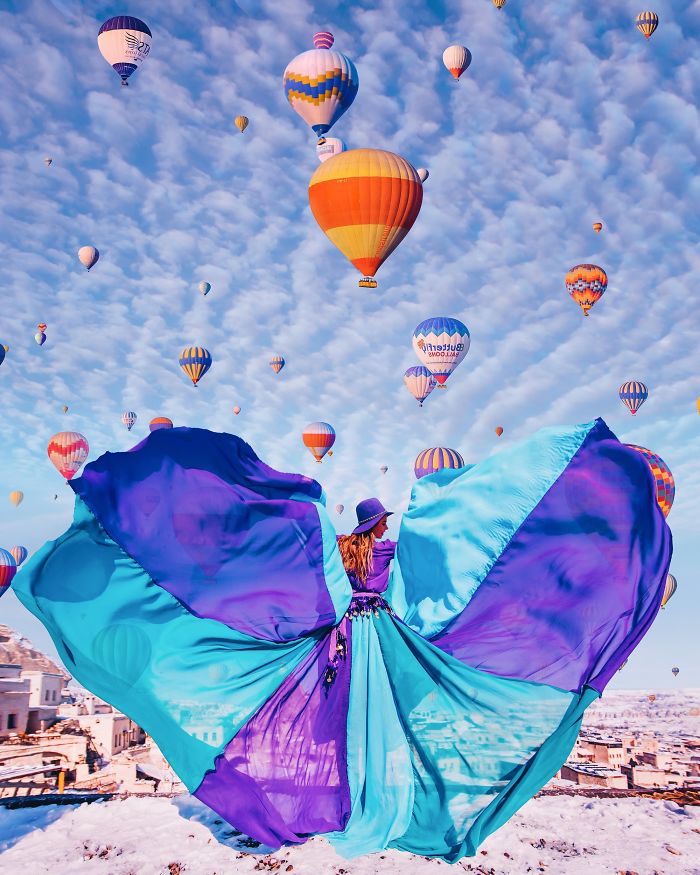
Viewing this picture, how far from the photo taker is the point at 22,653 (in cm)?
7425

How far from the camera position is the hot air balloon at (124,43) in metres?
41.5

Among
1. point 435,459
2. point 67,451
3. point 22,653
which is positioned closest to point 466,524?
point 435,459

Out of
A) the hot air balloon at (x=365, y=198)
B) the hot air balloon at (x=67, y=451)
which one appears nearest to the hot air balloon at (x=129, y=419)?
the hot air balloon at (x=67, y=451)

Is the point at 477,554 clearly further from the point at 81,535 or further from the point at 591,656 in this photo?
the point at 81,535

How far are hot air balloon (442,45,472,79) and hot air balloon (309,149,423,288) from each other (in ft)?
81.3

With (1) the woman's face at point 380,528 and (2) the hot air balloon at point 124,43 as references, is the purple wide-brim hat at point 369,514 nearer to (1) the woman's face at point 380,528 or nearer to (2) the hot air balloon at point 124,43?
(1) the woman's face at point 380,528

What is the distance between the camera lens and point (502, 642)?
672 centimetres

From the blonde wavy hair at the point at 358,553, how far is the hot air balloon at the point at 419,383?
36670 mm

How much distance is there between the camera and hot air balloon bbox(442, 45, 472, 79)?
47.5 meters

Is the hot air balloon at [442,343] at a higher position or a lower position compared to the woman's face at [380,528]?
higher

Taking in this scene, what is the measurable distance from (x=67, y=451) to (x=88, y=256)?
12.3 metres

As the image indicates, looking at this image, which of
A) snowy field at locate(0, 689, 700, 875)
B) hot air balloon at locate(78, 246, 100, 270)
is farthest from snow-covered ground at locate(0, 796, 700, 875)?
hot air balloon at locate(78, 246, 100, 270)

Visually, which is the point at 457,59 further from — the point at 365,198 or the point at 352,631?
the point at 352,631

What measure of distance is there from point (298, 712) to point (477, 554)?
201 centimetres
